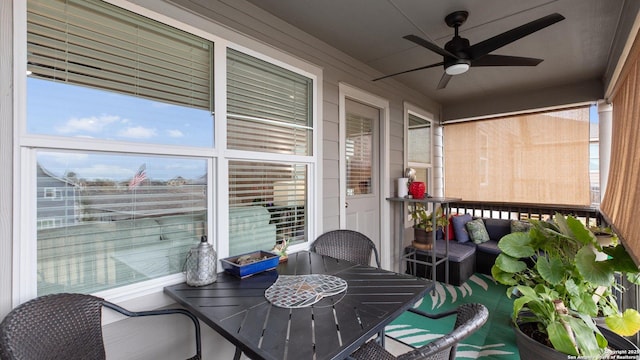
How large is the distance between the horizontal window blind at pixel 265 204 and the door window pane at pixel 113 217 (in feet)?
0.80

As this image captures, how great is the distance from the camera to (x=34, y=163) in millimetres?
1313

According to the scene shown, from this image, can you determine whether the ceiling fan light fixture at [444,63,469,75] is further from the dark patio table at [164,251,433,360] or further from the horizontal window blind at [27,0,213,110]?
the horizontal window blind at [27,0,213,110]

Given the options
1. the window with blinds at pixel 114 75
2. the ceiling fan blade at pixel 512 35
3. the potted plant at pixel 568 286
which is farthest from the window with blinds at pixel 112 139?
the potted plant at pixel 568 286

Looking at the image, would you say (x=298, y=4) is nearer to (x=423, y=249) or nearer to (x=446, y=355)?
(x=446, y=355)

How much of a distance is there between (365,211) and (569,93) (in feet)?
10.9

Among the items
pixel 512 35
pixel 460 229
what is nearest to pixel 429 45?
pixel 512 35

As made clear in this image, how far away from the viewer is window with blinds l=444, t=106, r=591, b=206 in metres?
3.94

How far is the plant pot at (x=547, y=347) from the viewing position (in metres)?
1.65

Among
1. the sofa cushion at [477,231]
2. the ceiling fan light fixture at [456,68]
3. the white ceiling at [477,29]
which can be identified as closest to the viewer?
the white ceiling at [477,29]

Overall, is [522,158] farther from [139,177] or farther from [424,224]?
[139,177]

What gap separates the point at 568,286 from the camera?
1707 millimetres

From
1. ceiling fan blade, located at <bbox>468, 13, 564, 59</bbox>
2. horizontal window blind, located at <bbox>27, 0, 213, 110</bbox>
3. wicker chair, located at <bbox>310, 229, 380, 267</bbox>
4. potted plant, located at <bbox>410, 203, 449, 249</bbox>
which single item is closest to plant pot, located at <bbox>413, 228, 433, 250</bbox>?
potted plant, located at <bbox>410, 203, 449, 249</bbox>

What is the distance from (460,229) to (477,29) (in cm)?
278

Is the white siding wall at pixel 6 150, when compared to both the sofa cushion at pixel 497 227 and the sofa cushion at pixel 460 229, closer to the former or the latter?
the sofa cushion at pixel 460 229
